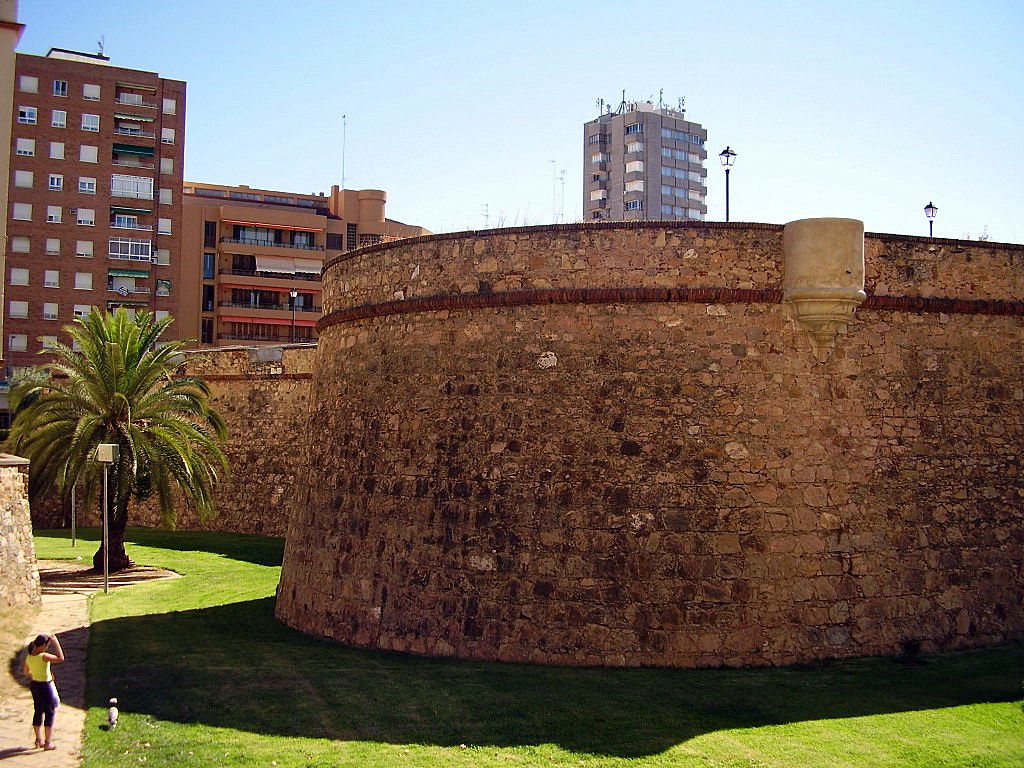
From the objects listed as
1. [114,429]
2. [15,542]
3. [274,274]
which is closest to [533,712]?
[15,542]

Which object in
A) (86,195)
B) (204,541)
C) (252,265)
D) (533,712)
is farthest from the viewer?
(252,265)

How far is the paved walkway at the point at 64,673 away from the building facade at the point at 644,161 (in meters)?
57.6

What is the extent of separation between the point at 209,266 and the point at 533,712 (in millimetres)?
46098

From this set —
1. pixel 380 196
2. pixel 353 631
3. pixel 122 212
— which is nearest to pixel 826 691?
pixel 353 631

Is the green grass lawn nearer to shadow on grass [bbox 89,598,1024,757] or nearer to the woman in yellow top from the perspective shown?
shadow on grass [bbox 89,598,1024,757]

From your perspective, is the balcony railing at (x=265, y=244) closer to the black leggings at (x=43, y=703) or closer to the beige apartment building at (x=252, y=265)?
the beige apartment building at (x=252, y=265)

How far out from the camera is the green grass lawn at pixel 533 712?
8133 mm

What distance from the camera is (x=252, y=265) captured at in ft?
171

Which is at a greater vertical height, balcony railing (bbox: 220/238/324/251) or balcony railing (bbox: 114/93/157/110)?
balcony railing (bbox: 114/93/157/110)

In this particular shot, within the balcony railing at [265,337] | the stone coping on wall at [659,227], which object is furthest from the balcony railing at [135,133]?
the stone coping on wall at [659,227]

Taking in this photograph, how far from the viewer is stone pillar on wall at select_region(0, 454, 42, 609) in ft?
48.1

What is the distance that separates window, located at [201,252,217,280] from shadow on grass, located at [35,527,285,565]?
25437 mm

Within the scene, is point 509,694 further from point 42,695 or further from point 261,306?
point 261,306

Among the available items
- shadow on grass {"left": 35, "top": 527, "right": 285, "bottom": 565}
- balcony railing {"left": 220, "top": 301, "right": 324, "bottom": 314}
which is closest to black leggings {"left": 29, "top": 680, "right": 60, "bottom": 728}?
shadow on grass {"left": 35, "top": 527, "right": 285, "bottom": 565}
